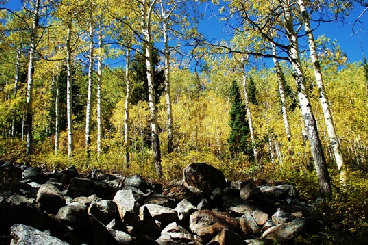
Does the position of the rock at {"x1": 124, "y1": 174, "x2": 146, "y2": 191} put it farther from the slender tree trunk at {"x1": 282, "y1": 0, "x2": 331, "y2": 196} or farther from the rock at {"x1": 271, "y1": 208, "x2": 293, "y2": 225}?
the slender tree trunk at {"x1": 282, "y1": 0, "x2": 331, "y2": 196}

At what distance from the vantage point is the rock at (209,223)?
493 cm

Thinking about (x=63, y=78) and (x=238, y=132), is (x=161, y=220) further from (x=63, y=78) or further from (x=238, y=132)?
(x=63, y=78)

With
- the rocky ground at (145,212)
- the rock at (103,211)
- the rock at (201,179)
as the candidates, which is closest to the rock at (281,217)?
the rocky ground at (145,212)

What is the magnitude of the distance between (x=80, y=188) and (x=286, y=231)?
4.04 m

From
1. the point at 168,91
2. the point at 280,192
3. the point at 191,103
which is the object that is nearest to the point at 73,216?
the point at 280,192

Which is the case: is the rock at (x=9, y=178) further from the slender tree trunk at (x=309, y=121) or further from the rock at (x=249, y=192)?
the slender tree trunk at (x=309, y=121)

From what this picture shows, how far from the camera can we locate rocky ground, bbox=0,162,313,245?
153 inches

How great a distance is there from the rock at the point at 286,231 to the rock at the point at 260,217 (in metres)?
0.48

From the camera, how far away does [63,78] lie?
30562mm

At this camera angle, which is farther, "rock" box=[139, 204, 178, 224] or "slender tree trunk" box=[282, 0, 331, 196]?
"slender tree trunk" box=[282, 0, 331, 196]

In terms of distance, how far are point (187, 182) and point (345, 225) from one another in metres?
3.44

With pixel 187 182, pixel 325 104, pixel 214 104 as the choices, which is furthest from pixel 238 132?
pixel 187 182

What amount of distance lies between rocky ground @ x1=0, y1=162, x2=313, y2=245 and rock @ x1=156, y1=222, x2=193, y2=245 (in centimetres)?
2

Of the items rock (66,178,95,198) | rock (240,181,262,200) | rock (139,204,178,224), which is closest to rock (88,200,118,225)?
rock (139,204,178,224)
